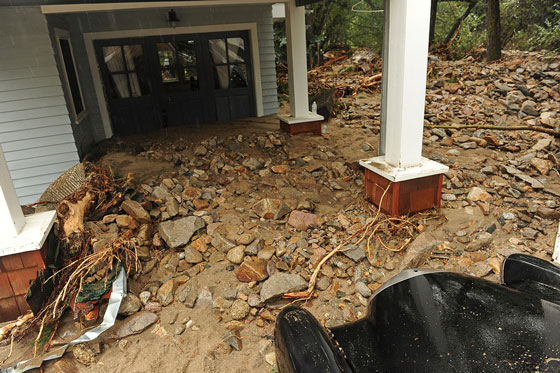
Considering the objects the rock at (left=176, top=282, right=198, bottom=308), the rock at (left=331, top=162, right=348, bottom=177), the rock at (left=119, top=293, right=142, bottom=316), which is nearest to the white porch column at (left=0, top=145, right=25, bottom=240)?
the rock at (left=119, top=293, right=142, bottom=316)

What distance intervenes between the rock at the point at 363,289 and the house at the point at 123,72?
4.11 m

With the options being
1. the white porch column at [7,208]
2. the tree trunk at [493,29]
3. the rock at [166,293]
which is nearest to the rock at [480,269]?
the rock at [166,293]

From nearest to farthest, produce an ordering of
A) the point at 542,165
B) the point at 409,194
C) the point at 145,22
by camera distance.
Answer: the point at 409,194 < the point at 542,165 < the point at 145,22

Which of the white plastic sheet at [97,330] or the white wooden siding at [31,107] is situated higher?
the white wooden siding at [31,107]

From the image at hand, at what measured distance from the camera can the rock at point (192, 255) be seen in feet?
11.9

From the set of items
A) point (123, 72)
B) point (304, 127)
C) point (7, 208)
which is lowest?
point (304, 127)

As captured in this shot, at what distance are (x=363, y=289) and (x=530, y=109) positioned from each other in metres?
5.77

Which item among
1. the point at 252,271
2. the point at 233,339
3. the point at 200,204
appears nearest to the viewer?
the point at 233,339

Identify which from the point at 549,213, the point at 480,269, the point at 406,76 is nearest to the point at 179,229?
the point at 406,76

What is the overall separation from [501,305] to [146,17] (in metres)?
7.81

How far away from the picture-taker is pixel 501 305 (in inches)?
63.6

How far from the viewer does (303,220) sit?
4.09 meters

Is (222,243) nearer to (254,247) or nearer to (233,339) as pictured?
(254,247)

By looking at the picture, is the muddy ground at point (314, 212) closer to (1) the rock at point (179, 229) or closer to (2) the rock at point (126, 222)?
(1) the rock at point (179, 229)
